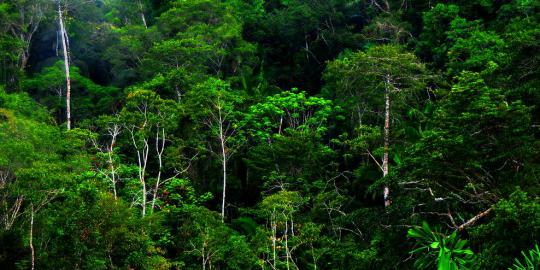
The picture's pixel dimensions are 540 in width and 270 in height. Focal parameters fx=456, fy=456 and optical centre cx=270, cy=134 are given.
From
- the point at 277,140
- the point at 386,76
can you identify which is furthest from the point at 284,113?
the point at 386,76

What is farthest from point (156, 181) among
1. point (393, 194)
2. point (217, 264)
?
point (393, 194)

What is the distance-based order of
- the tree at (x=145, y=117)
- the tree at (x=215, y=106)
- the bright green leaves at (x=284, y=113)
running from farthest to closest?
the bright green leaves at (x=284, y=113)
the tree at (x=215, y=106)
the tree at (x=145, y=117)

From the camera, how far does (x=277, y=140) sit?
20.2 m

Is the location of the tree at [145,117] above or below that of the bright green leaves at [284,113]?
above

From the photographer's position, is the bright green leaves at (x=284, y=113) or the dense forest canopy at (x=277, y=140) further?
the bright green leaves at (x=284, y=113)

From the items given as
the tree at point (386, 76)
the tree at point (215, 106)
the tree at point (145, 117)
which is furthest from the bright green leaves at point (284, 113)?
the tree at point (145, 117)

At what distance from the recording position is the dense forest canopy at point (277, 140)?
9336 mm

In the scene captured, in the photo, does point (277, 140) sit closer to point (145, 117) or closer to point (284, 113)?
point (284, 113)

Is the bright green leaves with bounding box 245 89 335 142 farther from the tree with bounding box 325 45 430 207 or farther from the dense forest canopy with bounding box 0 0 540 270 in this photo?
the tree with bounding box 325 45 430 207

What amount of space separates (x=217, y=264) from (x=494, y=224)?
1303cm

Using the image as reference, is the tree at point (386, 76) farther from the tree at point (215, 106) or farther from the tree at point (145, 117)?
the tree at point (145, 117)

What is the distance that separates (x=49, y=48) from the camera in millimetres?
32812

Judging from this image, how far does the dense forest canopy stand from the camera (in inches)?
368

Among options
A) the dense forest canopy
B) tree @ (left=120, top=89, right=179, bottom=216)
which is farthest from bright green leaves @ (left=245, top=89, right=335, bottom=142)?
tree @ (left=120, top=89, right=179, bottom=216)
